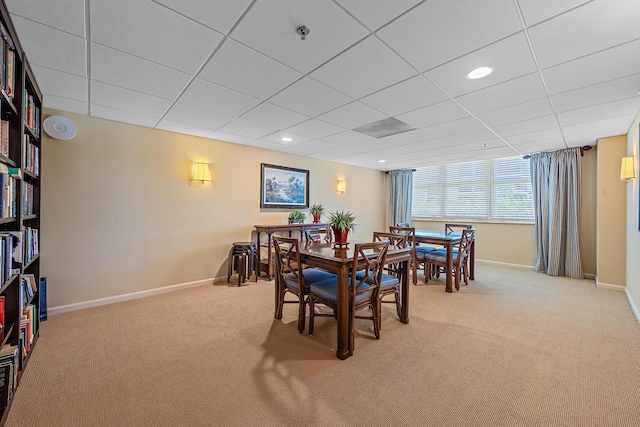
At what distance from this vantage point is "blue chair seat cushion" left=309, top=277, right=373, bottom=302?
241 centimetres

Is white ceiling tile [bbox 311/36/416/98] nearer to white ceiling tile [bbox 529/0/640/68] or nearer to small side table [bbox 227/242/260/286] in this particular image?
white ceiling tile [bbox 529/0/640/68]

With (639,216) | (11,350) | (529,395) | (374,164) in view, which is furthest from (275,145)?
(639,216)

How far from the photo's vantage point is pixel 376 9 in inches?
60.2

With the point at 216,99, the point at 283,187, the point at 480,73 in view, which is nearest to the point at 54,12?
the point at 216,99

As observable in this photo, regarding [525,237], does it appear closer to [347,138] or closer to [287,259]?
[347,138]

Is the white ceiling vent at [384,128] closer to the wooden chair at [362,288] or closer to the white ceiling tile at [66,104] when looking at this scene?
the wooden chair at [362,288]

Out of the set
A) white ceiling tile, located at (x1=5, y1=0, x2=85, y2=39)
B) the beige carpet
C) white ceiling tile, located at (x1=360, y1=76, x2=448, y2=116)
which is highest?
white ceiling tile, located at (x1=360, y1=76, x2=448, y2=116)

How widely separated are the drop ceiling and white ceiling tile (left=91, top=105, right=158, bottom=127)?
0.09 ft

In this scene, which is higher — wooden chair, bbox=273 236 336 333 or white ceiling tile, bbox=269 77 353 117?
white ceiling tile, bbox=269 77 353 117

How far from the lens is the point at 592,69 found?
7.01 ft

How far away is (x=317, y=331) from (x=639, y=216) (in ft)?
11.5

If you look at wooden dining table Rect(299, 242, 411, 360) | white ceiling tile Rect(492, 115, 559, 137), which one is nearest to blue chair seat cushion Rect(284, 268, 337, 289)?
wooden dining table Rect(299, 242, 411, 360)

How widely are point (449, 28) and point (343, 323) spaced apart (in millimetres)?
2160

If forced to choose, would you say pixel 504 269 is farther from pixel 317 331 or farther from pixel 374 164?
pixel 317 331
